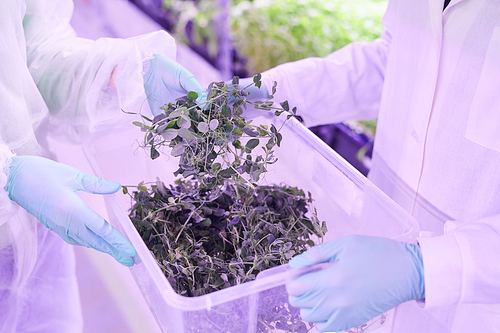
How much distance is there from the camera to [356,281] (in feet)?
2.10

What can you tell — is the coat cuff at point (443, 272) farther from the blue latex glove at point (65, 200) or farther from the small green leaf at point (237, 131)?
the blue latex glove at point (65, 200)

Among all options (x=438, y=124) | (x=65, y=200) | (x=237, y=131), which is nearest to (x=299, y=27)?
(x=438, y=124)

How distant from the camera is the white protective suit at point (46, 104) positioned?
2.69ft

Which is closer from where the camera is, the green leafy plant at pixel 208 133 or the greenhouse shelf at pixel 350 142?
the green leafy plant at pixel 208 133

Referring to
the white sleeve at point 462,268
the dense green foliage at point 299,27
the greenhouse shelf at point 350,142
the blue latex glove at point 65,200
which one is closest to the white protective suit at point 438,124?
the white sleeve at point 462,268

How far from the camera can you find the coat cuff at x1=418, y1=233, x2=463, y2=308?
637 mm

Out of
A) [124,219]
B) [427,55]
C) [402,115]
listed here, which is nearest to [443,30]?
[427,55]

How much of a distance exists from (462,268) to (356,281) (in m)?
0.16

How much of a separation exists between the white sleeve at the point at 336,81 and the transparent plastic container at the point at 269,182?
212 millimetres

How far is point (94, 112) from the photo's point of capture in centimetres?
97

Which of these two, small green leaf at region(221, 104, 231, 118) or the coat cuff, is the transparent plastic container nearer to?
the coat cuff

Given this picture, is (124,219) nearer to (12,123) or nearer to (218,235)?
(218,235)

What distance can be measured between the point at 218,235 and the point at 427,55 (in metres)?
0.62

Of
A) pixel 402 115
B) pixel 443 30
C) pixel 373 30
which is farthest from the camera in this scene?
pixel 373 30
